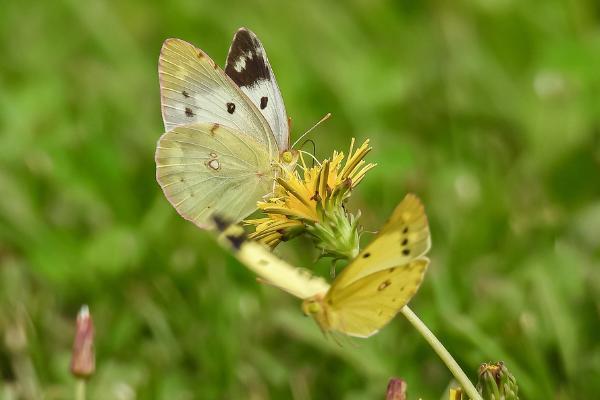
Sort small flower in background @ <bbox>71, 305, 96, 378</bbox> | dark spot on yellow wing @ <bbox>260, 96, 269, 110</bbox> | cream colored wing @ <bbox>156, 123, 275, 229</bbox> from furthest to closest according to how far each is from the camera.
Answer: dark spot on yellow wing @ <bbox>260, 96, 269, 110</bbox>, cream colored wing @ <bbox>156, 123, 275, 229</bbox>, small flower in background @ <bbox>71, 305, 96, 378</bbox>

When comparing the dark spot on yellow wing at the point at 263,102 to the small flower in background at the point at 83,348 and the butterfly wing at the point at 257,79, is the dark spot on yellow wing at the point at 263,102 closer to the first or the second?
the butterfly wing at the point at 257,79

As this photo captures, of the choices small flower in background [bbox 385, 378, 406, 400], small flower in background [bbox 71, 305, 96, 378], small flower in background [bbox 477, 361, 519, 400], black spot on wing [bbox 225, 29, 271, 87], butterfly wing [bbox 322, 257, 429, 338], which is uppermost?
black spot on wing [bbox 225, 29, 271, 87]

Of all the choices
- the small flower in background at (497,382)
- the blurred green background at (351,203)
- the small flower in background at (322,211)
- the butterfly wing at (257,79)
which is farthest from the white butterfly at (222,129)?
the small flower in background at (497,382)

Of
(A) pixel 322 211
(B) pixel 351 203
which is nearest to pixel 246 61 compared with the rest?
(A) pixel 322 211

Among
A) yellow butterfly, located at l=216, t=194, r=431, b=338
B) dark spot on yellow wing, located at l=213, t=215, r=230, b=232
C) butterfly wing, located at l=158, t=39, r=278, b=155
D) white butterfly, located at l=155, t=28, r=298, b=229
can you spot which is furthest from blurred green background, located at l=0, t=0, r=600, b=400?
butterfly wing, located at l=158, t=39, r=278, b=155

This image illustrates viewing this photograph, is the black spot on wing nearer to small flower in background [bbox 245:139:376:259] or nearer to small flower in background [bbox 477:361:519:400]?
small flower in background [bbox 245:139:376:259]

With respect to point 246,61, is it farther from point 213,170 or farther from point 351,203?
point 351,203
